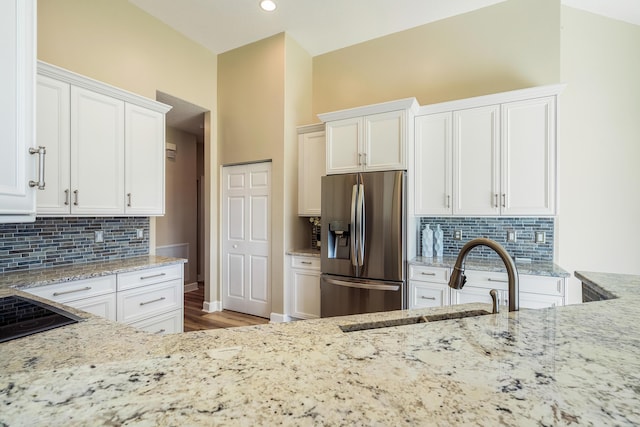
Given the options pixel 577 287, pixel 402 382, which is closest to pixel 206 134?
pixel 402 382

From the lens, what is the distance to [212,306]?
374 cm

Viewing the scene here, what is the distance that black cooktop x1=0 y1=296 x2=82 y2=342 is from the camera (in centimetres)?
90

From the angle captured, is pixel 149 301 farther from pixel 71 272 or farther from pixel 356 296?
pixel 356 296

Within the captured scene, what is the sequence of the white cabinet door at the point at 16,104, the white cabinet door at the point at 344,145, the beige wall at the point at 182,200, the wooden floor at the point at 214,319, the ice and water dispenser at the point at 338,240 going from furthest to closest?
the beige wall at the point at 182,200, the wooden floor at the point at 214,319, the white cabinet door at the point at 344,145, the ice and water dispenser at the point at 338,240, the white cabinet door at the point at 16,104

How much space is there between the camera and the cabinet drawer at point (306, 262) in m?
3.21

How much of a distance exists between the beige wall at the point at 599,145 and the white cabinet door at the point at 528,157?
0.58 meters

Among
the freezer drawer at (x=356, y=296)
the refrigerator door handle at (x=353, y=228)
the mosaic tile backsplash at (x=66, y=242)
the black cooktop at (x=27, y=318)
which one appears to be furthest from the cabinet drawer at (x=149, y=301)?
the refrigerator door handle at (x=353, y=228)

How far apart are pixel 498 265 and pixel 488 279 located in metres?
0.22

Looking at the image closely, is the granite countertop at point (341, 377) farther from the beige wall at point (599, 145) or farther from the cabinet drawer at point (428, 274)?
the beige wall at point (599, 145)

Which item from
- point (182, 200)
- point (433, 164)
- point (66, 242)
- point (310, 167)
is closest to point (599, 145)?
point (433, 164)

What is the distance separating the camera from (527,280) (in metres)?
2.27

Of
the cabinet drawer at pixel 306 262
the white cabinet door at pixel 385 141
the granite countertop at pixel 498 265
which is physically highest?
the white cabinet door at pixel 385 141

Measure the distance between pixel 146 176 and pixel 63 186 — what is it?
644 millimetres

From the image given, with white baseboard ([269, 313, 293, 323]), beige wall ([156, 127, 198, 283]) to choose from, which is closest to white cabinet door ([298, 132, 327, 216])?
white baseboard ([269, 313, 293, 323])
